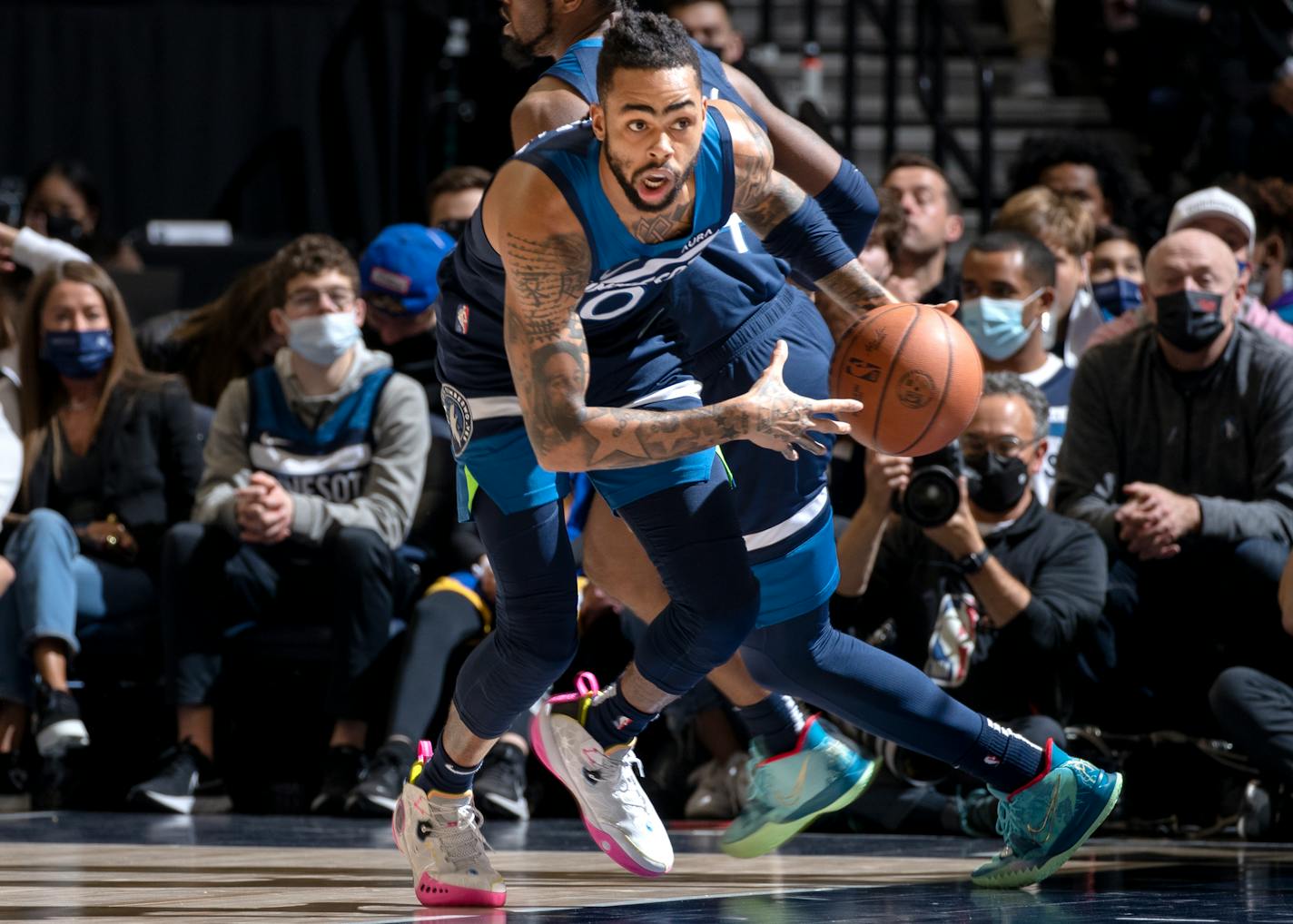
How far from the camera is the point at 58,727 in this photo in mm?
5367

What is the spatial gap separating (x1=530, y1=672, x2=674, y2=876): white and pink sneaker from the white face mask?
7.86 ft

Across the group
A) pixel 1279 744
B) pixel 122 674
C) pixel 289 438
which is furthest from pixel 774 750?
pixel 122 674

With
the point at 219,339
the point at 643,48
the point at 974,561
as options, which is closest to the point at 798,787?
the point at 974,561

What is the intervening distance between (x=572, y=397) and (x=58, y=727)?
2952 mm

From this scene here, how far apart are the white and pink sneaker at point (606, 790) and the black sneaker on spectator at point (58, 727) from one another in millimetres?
2268

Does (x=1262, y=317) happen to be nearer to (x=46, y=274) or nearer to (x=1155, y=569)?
(x=1155, y=569)

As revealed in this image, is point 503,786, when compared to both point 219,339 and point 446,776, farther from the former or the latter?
point 219,339

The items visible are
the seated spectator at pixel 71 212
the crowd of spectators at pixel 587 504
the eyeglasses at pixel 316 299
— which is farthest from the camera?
the seated spectator at pixel 71 212

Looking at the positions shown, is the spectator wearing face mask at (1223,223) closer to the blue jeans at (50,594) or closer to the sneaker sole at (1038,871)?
the sneaker sole at (1038,871)

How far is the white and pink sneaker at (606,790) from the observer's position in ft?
11.3

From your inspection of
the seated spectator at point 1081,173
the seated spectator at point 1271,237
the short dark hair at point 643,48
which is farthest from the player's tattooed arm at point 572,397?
the seated spectator at point 1081,173

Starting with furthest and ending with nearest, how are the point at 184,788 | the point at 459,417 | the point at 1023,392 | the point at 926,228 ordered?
the point at 926,228 < the point at 184,788 < the point at 1023,392 < the point at 459,417

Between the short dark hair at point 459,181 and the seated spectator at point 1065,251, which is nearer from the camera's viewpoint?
the seated spectator at point 1065,251

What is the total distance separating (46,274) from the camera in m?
5.99
